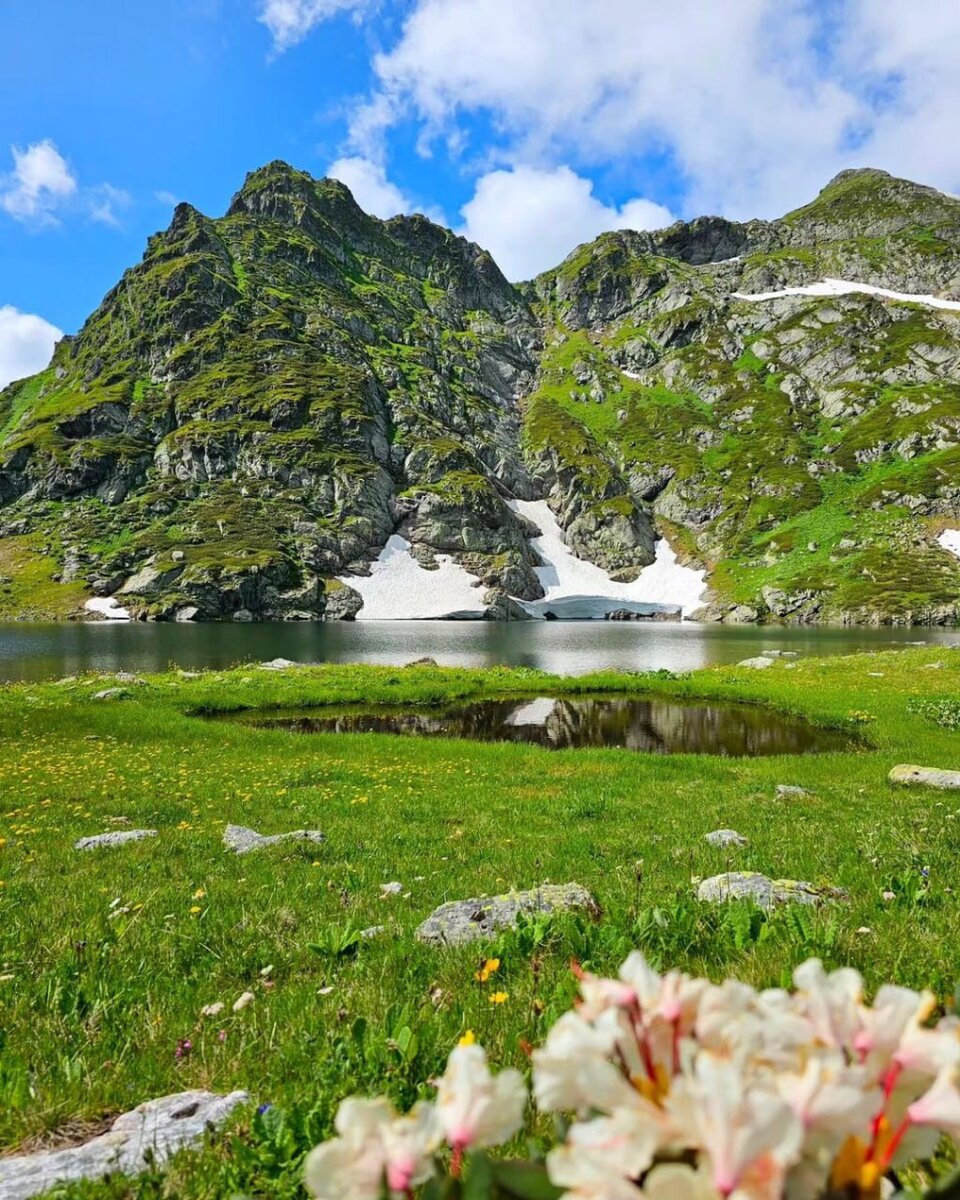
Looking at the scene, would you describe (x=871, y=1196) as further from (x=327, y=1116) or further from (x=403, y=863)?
(x=403, y=863)

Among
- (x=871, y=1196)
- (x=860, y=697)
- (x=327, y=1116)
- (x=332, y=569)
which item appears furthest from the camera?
(x=332, y=569)

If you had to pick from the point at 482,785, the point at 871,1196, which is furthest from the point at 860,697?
the point at 871,1196

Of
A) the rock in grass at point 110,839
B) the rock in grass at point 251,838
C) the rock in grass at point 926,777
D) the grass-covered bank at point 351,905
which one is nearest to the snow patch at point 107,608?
the grass-covered bank at point 351,905

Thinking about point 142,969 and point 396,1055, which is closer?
point 396,1055

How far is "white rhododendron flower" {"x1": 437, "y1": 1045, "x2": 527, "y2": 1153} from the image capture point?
1113mm

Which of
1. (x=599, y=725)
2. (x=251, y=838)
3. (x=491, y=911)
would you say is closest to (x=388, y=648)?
(x=599, y=725)

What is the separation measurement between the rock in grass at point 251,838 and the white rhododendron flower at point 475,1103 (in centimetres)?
1123

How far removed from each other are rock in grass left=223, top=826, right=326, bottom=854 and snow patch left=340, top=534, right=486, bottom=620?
527 ft

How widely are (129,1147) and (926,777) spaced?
19485 mm

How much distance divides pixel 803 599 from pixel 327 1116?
18498cm

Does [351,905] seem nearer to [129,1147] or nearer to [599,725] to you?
[129,1147]

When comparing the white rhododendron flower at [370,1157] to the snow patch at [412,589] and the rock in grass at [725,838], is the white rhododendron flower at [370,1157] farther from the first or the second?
the snow patch at [412,589]

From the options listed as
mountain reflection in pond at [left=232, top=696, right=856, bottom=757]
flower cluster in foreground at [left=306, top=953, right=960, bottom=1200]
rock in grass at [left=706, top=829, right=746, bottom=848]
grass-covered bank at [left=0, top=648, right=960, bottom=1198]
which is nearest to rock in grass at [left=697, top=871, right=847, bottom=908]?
grass-covered bank at [left=0, top=648, right=960, bottom=1198]

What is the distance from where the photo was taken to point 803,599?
168375mm
